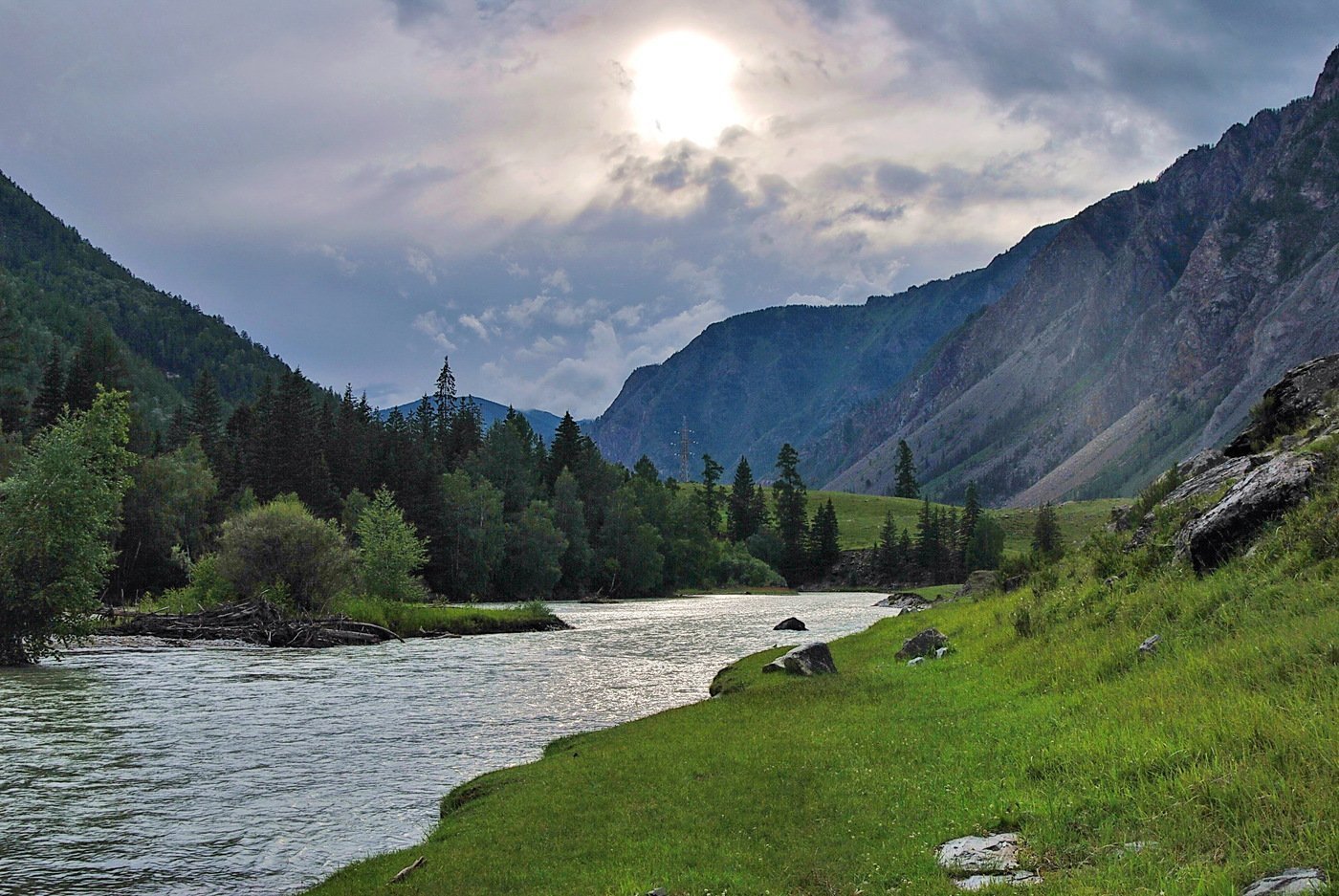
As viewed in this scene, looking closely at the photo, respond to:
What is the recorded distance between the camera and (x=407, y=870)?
1455cm

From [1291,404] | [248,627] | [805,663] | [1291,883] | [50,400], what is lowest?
[805,663]

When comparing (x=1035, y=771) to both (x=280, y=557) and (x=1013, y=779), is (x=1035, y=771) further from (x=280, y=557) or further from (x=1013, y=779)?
(x=280, y=557)

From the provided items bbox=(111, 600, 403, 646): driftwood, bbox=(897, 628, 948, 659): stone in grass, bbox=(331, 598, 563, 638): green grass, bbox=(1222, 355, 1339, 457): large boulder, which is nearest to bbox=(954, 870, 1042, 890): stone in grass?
bbox=(897, 628, 948, 659): stone in grass

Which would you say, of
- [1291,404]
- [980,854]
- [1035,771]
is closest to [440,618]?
[1291,404]

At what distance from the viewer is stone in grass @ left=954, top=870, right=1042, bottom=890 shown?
1055 cm

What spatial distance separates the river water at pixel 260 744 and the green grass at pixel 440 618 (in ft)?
33.0

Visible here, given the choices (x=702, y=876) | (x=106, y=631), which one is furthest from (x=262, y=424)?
(x=702, y=876)

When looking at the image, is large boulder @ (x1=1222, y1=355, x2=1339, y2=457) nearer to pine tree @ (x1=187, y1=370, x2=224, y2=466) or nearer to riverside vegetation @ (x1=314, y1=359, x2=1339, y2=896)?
riverside vegetation @ (x1=314, y1=359, x2=1339, y2=896)

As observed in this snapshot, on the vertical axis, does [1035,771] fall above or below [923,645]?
above

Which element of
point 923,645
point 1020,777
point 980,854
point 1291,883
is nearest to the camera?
point 1291,883

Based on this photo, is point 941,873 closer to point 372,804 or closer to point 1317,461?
point 372,804

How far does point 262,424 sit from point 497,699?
106m

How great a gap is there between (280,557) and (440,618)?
13266 millimetres

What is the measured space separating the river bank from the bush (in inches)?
1740
